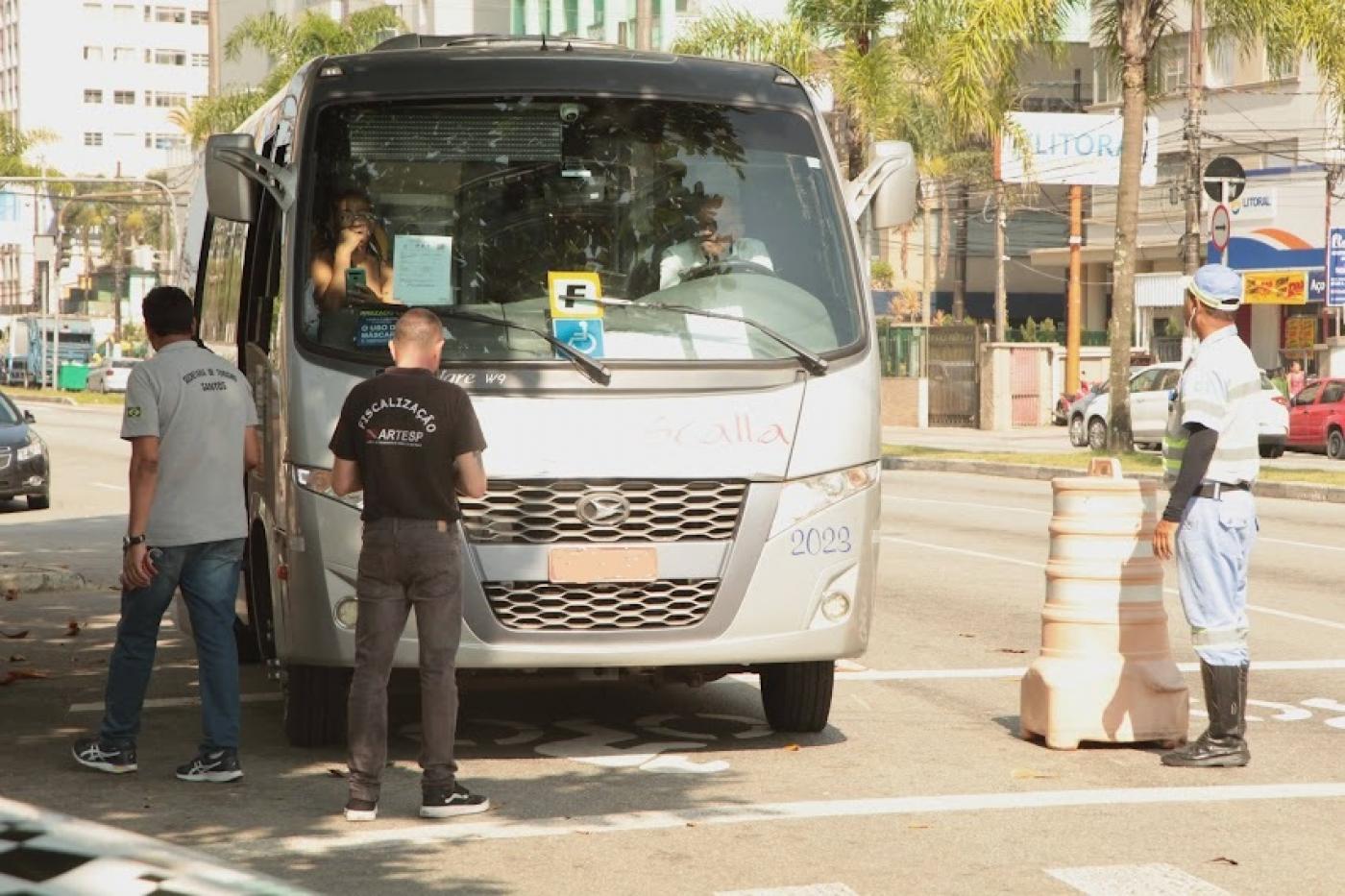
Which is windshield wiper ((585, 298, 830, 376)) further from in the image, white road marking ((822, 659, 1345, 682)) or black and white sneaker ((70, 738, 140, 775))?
white road marking ((822, 659, 1345, 682))

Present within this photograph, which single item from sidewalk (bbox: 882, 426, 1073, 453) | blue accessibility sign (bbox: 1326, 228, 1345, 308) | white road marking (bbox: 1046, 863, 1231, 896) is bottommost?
sidewalk (bbox: 882, 426, 1073, 453)

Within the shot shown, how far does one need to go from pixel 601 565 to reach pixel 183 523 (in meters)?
1.58

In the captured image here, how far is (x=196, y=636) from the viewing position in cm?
841

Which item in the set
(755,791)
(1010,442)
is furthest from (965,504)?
(1010,442)

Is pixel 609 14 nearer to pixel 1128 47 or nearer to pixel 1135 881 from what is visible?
pixel 1128 47

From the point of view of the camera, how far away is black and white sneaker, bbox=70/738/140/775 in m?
8.48

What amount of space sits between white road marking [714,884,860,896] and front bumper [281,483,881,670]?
205 cm

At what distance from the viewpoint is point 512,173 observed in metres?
9.09

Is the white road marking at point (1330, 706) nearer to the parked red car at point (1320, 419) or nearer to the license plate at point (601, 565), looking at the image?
the license plate at point (601, 565)

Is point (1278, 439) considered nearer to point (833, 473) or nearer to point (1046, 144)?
point (1046, 144)

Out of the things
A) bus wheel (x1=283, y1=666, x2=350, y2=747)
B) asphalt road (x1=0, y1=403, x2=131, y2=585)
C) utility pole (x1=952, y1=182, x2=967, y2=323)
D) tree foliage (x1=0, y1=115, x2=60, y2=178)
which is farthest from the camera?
tree foliage (x1=0, y1=115, x2=60, y2=178)

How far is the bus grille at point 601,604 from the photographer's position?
839 cm

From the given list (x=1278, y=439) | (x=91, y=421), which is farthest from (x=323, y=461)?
(x=91, y=421)

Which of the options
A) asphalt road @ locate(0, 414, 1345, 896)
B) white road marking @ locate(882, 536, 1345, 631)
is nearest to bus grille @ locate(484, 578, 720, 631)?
asphalt road @ locate(0, 414, 1345, 896)
